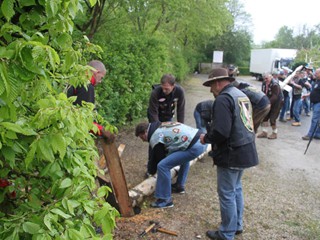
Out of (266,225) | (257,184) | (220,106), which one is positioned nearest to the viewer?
(220,106)

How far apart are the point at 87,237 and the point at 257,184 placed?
4802 mm

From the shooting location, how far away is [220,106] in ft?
11.3

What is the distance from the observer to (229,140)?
3562mm

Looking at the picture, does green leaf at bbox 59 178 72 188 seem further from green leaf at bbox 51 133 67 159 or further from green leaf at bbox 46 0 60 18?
green leaf at bbox 46 0 60 18

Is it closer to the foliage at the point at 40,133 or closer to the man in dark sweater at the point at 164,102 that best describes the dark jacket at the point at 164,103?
the man in dark sweater at the point at 164,102

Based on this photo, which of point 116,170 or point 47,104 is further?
point 116,170

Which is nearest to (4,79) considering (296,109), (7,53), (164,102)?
(7,53)

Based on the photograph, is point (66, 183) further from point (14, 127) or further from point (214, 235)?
point (214, 235)

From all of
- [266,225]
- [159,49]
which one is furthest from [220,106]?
[159,49]

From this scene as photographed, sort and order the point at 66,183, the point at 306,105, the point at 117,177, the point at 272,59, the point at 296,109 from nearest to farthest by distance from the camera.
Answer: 1. the point at 66,183
2. the point at 117,177
3. the point at 296,109
4. the point at 306,105
5. the point at 272,59

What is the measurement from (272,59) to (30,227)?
3234cm

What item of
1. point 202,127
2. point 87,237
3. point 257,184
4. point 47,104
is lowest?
point 257,184

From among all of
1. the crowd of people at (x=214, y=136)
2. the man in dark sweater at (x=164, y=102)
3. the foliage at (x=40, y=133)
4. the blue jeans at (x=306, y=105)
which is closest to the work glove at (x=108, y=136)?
the crowd of people at (x=214, y=136)

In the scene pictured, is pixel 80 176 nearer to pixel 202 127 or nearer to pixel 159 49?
pixel 202 127
